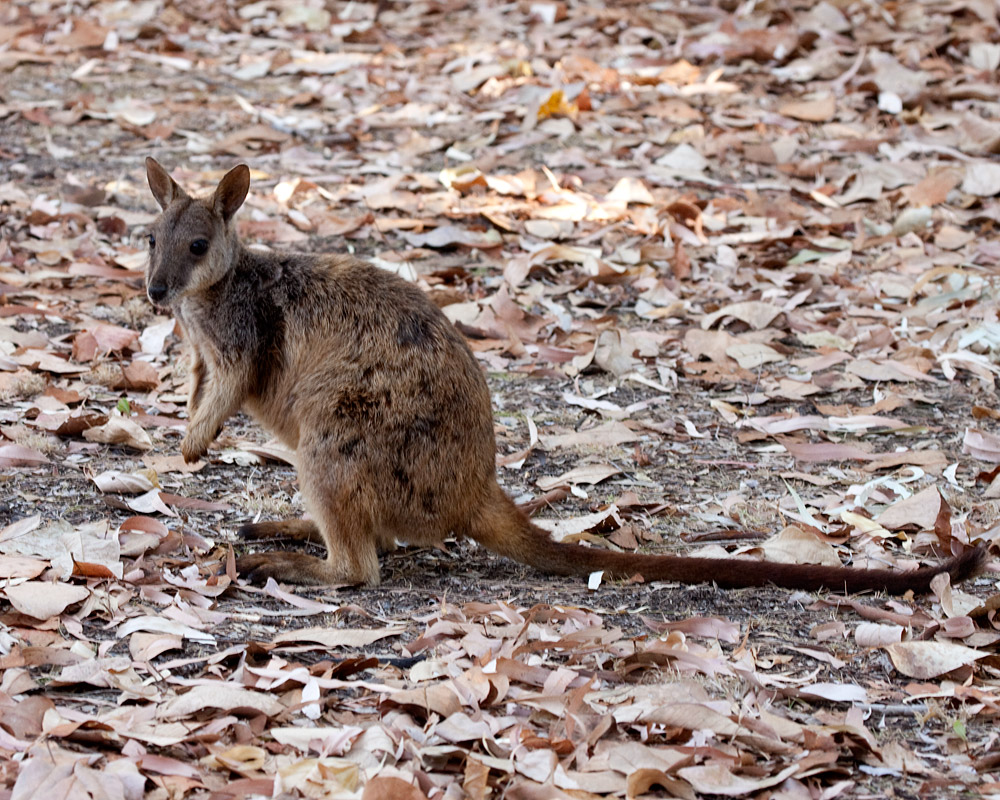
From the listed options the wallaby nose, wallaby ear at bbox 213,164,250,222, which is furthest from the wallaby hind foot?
wallaby ear at bbox 213,164,250,222

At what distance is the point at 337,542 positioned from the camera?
4012 millimetres

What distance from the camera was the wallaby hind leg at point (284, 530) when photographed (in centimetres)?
429

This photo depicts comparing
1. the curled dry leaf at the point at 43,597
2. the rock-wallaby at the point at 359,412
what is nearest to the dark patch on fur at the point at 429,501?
the rock-wallaby at the point at 359,412

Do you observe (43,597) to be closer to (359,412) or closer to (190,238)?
(359,412)

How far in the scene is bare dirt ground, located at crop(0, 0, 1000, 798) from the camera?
2896 millimetres

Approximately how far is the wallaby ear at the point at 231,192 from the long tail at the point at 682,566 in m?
1.46

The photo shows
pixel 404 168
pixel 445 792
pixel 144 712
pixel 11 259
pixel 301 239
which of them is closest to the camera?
pixel 445 792

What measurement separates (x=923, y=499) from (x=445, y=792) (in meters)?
2.49

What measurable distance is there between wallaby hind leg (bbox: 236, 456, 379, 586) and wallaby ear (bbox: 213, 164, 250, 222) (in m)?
1.04

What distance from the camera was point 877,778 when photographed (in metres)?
2.78

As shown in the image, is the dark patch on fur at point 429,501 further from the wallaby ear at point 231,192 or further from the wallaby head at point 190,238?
the wallaby ear at point 231,192

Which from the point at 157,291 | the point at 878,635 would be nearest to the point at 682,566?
the point at 878,635

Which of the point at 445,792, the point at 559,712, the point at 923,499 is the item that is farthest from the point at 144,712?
the point at 923,499

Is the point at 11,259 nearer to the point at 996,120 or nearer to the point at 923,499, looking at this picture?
the point at 923,499
